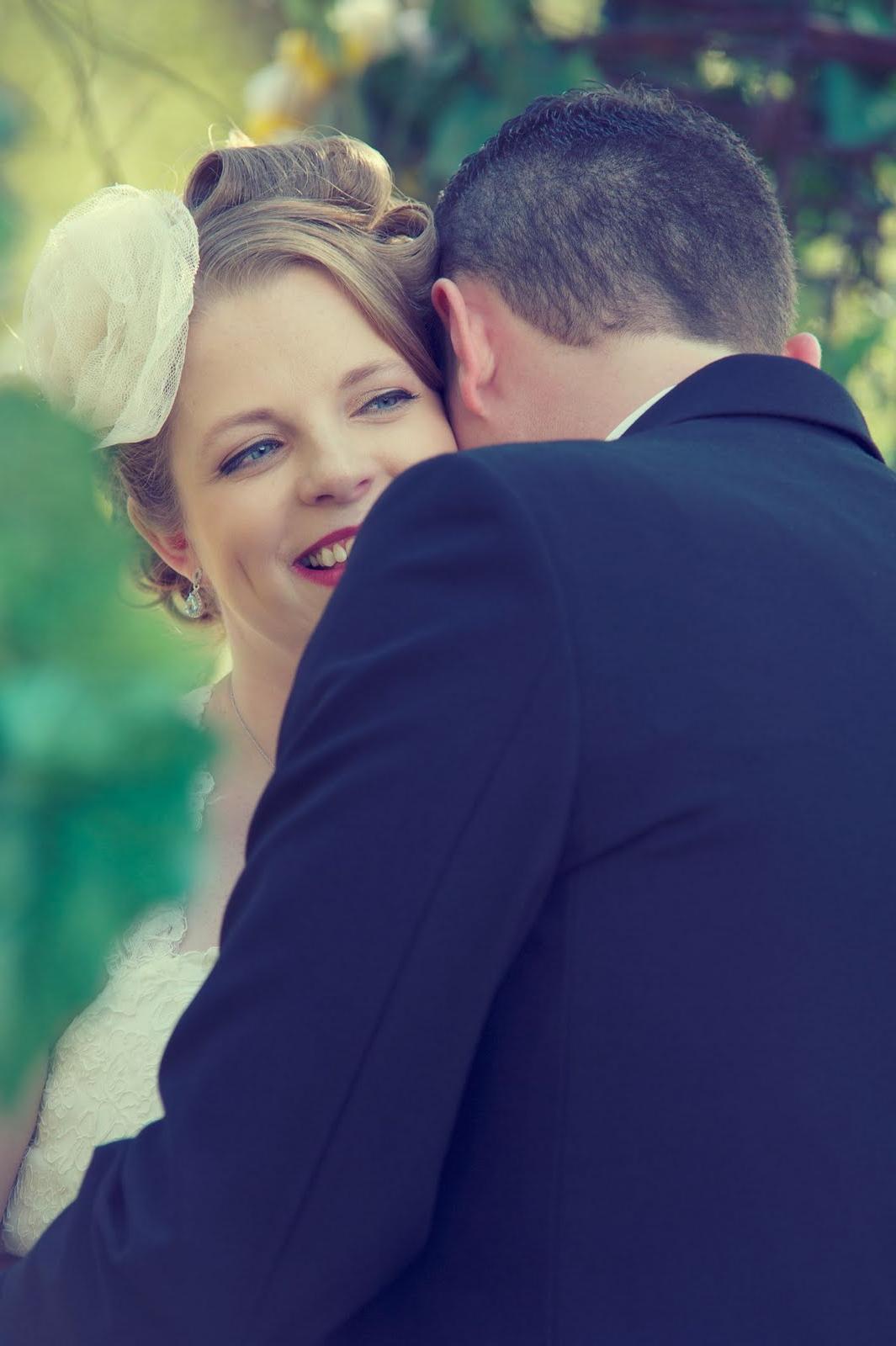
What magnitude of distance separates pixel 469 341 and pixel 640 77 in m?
2.28

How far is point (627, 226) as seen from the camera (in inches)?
84.6

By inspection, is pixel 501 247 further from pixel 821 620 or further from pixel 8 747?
pixel 8 747

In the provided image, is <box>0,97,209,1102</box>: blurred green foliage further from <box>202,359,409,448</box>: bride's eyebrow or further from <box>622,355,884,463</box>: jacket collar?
<box>202,359,409,448</box>: bride's eyebrow

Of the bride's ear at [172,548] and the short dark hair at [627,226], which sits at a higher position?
the short dark hair at [627,226]

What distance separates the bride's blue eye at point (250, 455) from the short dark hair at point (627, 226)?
1.36 ft

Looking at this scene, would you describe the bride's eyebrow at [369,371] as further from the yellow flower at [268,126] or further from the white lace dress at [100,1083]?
the yellow flower at [268,126]

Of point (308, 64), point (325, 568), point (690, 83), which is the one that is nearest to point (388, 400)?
point (325, 568)

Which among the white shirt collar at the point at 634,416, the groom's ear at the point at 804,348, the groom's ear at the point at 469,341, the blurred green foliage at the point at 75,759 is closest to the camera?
the blurred green foliage at the point at 75,759

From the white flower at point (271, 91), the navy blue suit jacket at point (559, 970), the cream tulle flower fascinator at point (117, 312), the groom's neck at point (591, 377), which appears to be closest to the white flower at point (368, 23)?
the white flower at point (271, 91)

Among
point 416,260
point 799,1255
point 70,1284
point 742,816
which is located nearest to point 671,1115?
point 799,1255

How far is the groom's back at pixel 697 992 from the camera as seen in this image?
1.35 m

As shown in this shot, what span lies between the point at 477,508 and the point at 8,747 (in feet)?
3.08

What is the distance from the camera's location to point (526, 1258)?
1398 mm

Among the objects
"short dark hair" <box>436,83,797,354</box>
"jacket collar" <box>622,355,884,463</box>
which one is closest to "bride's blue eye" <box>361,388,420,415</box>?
"short dark hair" <box>436,83,797,354</box>
